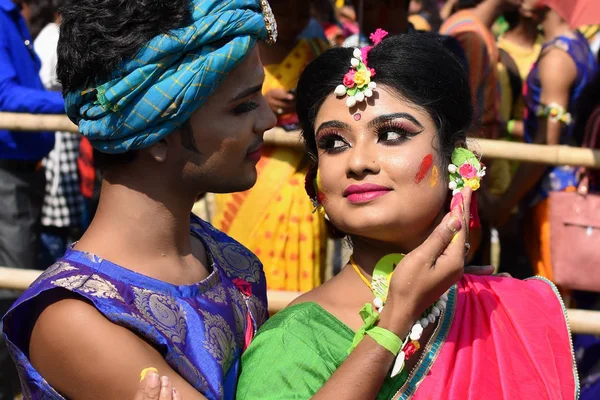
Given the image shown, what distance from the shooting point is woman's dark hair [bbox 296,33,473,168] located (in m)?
2.38

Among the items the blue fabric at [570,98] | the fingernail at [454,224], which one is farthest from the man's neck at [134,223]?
the blue fabric at [570,98]

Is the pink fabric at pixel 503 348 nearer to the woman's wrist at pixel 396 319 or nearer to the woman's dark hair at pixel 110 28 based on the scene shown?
the woman's wrist at pixel 396 319

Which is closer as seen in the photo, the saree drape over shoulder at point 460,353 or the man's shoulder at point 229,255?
the saree drape over shoulder at point 460,353

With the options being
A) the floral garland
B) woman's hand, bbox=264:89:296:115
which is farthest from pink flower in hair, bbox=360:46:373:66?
woman's hand, bbox=264:89:296:115

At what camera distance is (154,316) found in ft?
6.91

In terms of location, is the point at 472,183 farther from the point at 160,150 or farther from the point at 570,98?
the point at 570,98

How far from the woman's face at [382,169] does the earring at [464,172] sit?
27mm

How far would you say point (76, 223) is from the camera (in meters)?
6.10

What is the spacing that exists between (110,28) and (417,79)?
31.4 inches

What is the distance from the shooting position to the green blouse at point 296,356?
2.14 meters

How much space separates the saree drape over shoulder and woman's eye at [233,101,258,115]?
516 millimetres

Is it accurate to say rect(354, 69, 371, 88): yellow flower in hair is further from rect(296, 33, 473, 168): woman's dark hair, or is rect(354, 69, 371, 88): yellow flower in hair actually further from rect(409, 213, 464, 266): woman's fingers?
rect(409, 213, 464, 266): woman's fingers

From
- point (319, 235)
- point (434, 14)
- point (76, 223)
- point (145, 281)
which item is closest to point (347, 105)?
point (145, 281)

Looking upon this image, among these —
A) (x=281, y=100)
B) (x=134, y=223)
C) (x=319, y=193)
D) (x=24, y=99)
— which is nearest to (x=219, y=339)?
(x=134, y=223)
